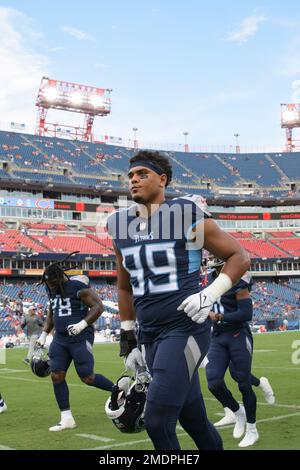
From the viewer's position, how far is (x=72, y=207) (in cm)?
5438

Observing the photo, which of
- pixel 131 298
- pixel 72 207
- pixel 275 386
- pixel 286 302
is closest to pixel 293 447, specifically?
pixel 131 298

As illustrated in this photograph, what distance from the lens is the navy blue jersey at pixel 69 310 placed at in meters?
7.16

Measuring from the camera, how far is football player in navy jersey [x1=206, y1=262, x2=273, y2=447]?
19.8 ft

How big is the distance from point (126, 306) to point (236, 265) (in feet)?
3.03

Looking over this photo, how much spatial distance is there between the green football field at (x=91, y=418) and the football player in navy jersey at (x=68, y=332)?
1.56 feet

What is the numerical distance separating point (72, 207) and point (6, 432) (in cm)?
4820

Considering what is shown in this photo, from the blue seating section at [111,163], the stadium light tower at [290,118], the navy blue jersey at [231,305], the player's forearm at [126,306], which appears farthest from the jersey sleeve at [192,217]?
the stadium light tower at [290,118]

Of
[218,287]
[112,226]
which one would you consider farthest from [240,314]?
[218,287]

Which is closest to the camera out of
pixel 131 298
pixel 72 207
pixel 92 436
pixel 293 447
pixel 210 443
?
pixel 210 443

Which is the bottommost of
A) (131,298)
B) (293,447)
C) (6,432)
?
(6,432)

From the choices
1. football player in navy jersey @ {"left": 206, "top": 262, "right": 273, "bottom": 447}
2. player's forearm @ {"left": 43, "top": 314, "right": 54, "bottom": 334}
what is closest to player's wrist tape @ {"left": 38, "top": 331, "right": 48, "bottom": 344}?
player's forearm @ {"left": 43, "top": 314, "right": 54, "bottom": 334}

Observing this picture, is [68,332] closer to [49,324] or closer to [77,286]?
[77,286]
